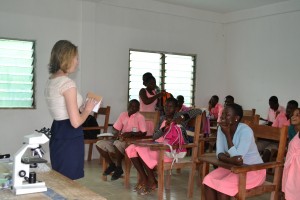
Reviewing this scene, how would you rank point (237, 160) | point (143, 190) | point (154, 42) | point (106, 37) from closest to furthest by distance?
point (237, 160) → point (143, 190) → point (106, 37) → point (154, 42)

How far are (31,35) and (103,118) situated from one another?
1.78m

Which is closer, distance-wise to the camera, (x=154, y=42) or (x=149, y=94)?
(x=149, y=94)

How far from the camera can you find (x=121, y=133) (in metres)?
4.52

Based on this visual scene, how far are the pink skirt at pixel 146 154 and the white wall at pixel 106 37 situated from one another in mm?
2151

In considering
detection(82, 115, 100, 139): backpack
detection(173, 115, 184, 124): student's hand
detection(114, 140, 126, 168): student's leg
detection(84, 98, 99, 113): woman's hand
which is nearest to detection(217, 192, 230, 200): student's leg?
detection(173, 115, 184, 124): student's hand

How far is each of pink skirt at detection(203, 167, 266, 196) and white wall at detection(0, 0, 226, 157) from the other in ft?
11.5

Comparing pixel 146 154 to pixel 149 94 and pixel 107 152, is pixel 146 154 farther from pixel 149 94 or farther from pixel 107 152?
pixel 149 94

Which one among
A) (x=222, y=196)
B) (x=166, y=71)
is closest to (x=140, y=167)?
(x=222, y=196)

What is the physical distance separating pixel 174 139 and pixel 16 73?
9.67ft

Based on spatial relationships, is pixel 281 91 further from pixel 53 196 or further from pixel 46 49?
pixel 53 196

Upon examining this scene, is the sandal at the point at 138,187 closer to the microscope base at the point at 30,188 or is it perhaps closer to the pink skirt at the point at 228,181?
the pink skirt at the point at 228,181

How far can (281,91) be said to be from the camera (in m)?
6.51

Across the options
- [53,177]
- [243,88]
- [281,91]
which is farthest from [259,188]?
[243,88]

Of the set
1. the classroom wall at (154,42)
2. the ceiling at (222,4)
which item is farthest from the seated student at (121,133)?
the ceiling at (222,4)
